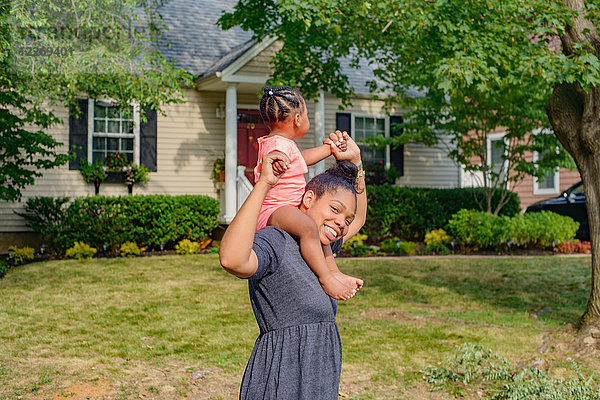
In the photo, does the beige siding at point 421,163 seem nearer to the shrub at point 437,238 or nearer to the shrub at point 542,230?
the shrub at point 437,238

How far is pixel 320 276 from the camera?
2.07 metres

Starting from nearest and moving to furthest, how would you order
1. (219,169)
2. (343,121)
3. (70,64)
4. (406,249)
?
(70,64)
(406,249)
(219,169)
(343,121)

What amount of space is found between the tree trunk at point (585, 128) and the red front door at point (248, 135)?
9.21 m

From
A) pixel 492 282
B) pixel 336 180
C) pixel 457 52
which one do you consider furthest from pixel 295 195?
pixel 492 282

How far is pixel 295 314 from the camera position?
2.06 metres

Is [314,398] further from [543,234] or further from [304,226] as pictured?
[543,234]

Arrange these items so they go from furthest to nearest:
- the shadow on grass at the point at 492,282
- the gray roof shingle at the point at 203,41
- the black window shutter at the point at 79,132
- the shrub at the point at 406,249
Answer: the gray roof shingle at the point at 203,41 < the black window shutter at the point at 79,132 < the shrub at the point at 406,249 < the shadow on grass at the point at 492,282

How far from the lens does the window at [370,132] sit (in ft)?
54.0

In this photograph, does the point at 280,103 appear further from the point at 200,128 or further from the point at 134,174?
the point at 200,128

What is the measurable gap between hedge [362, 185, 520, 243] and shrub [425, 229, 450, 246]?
310 mm

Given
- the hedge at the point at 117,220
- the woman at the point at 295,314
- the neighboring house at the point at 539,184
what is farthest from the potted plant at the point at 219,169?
the woman at the point at 295,314

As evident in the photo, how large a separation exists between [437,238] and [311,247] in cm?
1204

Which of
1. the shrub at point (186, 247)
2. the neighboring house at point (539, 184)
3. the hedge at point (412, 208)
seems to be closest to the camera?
the shrub at point (186, 247)

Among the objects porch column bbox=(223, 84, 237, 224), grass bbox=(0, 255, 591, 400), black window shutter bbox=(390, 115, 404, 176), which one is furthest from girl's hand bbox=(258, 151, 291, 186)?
black window shutter bbox=(390, 115, 404, 176)
